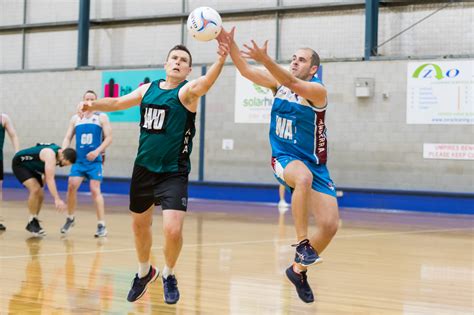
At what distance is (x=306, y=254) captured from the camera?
6578mm

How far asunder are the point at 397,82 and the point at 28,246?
10.7 meters

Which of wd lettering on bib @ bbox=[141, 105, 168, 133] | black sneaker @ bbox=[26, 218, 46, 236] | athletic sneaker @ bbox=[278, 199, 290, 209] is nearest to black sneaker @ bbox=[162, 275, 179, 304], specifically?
wd lettering on bib @ bbox=[141, 105, 168, 133]

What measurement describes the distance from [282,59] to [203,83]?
14.2 meters

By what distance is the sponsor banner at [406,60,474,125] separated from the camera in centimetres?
1753

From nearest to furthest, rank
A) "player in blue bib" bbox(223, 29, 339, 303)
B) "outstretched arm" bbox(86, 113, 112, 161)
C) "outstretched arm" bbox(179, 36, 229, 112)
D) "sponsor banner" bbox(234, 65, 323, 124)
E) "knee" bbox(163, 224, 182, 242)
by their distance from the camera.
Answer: "outstretched arm" bbox(179, 36, 229, 112), "knee" bbox(163, 224, 182, 242), "player in blue bib" bbox(223, 29, 339, 303), "outstretched arm" bbox(86, 113, 112, 161), "sponsor banner" bbox(234, 65, 323, 124)

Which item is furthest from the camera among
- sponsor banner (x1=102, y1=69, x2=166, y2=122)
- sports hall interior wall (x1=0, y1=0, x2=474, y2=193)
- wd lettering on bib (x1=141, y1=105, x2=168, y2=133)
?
sponsor banner (x1=102, y1=69, x2=166, y2=122)

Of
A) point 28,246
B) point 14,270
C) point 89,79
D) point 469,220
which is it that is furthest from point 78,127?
point 89,79

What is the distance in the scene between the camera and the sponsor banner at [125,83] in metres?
21.6

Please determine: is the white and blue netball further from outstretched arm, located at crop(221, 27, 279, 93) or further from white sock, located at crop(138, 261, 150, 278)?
white sock, located at crop(138, 261, 150, 278)

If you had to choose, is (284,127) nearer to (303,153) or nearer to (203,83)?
(303,153)

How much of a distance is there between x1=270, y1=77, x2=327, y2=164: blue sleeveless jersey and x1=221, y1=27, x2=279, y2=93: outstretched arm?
0.12m

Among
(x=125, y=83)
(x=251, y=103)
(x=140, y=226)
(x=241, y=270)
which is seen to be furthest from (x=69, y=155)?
(x=125, y=83)

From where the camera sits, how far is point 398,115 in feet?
59.9

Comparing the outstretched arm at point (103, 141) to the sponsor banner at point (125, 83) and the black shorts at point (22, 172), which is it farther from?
the sponsor banner at point (125, 83)
